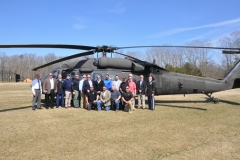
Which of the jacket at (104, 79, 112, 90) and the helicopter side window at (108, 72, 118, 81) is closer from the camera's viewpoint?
the jacket at (104, 79, 112, 90)

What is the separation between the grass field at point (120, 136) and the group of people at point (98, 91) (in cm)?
126

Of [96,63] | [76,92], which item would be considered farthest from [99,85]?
[96,63]

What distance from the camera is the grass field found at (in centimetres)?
436

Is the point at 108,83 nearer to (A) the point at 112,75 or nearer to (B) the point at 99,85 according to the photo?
(B) the point at 99,85

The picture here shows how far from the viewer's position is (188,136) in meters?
5.56

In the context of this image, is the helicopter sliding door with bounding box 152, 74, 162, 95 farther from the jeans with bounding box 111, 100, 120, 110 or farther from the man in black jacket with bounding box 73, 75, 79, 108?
the man in black jacket with bounding box 73, 75, 79, 108

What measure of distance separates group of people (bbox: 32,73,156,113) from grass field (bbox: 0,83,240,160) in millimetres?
1265

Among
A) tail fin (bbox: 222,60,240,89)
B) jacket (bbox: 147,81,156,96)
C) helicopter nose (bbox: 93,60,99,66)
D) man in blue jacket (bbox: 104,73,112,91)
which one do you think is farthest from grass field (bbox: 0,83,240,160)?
tail fin (bbox: 222,60,240,89)

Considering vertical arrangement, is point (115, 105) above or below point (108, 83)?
below

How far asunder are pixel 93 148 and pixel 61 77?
259 inches

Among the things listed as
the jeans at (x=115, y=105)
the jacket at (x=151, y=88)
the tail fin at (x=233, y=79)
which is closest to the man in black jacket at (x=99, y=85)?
the jeans at (x=115, y=105)

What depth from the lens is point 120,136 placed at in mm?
5562

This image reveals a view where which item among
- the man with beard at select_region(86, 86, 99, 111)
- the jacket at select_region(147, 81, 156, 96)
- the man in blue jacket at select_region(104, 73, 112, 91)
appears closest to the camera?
the man with beard at select_region(86, 86, 99, 111)

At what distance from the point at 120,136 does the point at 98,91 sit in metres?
4.32
